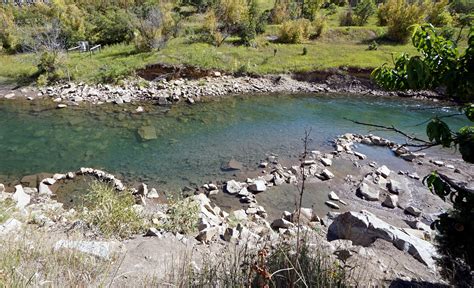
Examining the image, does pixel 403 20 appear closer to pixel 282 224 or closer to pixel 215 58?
pixel 215 58

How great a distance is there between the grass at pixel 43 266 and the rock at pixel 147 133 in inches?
383

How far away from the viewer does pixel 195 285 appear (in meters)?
2.92

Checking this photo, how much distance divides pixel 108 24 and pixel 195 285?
3115cm

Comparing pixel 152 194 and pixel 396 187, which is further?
pixel 396 187

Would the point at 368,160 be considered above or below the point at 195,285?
below

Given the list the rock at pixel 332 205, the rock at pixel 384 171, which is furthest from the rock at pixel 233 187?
the rock at pixel 384 171

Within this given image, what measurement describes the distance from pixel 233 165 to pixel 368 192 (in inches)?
184

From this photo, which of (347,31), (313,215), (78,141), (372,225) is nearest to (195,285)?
(372,225)

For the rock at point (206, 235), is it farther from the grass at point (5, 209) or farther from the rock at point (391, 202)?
the rock at point (391, 202)

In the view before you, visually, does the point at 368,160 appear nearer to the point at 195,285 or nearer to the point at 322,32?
the point at 195,285

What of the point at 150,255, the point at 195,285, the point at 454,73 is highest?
the point at 454,73

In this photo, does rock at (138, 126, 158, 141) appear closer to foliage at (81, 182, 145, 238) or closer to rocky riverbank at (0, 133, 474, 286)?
rocky riverbank at (0, 133, 474, 286)

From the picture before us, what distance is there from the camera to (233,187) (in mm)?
9586

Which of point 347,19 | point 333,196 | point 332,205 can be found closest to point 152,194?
point 332,205
